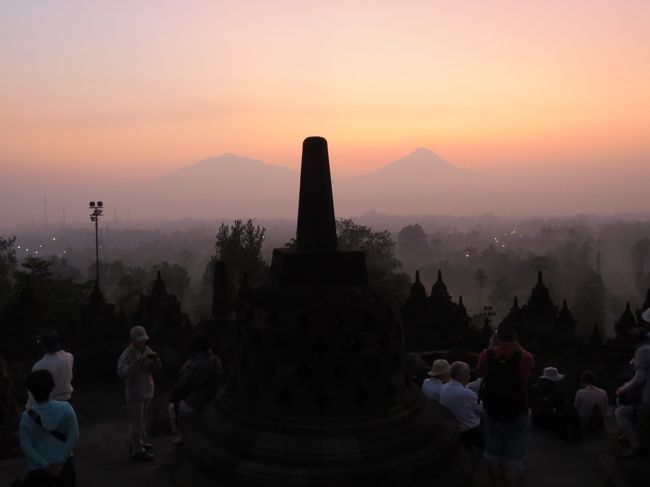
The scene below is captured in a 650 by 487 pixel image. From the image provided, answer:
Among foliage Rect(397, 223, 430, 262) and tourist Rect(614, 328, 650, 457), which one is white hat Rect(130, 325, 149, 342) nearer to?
tourist Rect(614, 328, 650, 457)

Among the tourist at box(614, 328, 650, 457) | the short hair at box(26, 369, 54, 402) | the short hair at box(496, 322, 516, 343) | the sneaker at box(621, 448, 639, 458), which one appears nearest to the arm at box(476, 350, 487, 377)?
the short hair at box(496, 322, 516, 343)

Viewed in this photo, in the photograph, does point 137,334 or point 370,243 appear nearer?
point 137,334

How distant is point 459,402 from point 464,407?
0.10m

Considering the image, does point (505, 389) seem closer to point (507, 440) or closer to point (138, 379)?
point (507, 440)

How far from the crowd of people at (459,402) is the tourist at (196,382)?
1 centimetres

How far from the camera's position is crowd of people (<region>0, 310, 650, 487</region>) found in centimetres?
434

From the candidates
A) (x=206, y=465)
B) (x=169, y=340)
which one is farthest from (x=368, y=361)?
(x=169, y=340)

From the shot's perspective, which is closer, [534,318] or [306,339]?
[306,339]

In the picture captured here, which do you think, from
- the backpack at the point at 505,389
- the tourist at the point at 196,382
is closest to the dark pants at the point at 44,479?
the tourist at the point at 196,382

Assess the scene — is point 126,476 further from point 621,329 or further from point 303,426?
point 621,329

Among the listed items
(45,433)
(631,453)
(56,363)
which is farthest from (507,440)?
(56,363)

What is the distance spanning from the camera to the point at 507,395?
16.3ft

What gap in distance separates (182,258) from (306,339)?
550 ft

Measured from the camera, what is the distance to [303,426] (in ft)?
14.0
